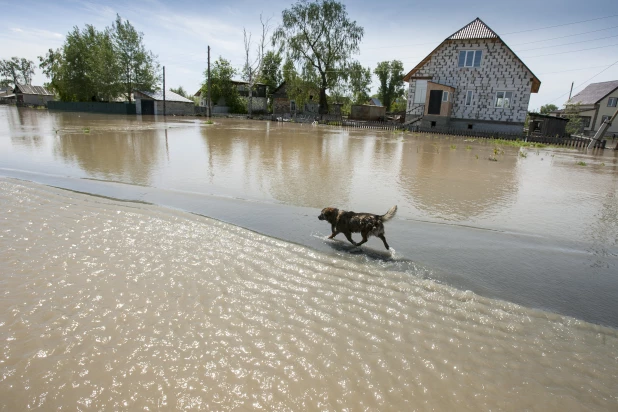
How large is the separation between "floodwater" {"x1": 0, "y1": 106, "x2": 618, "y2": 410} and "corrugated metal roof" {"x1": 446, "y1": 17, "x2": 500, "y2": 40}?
101 feet

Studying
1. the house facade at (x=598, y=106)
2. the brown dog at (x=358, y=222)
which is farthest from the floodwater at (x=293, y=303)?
the house facade at (x=598, y=106)

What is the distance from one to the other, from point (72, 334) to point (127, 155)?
35.7ft

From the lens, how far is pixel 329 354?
10.2ft

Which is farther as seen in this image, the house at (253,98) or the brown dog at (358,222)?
the house at (253,98)

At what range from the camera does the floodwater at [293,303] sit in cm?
274

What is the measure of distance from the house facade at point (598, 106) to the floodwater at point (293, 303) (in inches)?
2191

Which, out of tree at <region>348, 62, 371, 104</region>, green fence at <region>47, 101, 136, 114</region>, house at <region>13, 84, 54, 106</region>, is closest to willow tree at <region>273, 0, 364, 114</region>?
tree at <region>348, 62, 371, 104</region>

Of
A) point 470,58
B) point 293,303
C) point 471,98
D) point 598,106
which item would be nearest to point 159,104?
point 470,58

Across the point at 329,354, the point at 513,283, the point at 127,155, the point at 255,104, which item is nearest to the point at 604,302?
the point at 513,283

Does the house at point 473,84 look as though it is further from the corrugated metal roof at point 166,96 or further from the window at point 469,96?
the corrugated metal roof at point 166,96

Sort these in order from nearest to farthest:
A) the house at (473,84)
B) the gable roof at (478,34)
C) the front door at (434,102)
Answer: the gable roof at (478,34)
the house at (473,84)
the front door at (434,102)

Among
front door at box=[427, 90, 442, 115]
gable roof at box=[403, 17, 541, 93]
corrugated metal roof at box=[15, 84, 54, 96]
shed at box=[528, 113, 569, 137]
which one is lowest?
shed at box=[528, 113, 569, 137]

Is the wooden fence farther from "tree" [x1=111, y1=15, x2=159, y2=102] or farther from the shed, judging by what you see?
"tree" [x1=111, y1=15, x2=159, y2=102]

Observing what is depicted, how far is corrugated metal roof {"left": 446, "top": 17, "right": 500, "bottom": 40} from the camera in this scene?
3259 cm
